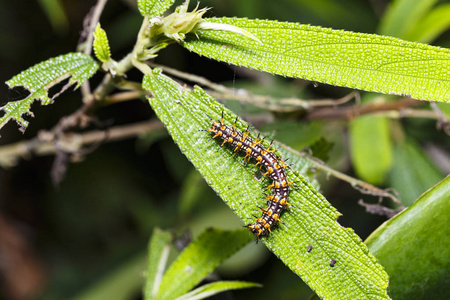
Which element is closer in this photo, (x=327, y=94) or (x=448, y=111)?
(x=448, y=111)

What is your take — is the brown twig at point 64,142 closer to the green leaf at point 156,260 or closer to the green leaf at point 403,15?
the green leaf at point 156,260

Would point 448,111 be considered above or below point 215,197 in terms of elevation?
below

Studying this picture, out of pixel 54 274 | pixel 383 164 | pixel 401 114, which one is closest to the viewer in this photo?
pixel 401 114

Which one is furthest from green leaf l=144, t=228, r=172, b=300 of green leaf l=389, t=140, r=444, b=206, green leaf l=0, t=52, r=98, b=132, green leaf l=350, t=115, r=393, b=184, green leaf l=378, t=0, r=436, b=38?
green leaf l=378, t=0, r=436, b=38

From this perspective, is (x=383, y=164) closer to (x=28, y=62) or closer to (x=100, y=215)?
(x=100, y=215)

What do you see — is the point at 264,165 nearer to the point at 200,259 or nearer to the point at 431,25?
the point at 200,259

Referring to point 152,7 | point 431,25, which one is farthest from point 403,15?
point 152,7

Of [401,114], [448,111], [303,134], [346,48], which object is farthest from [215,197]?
[346,48]
